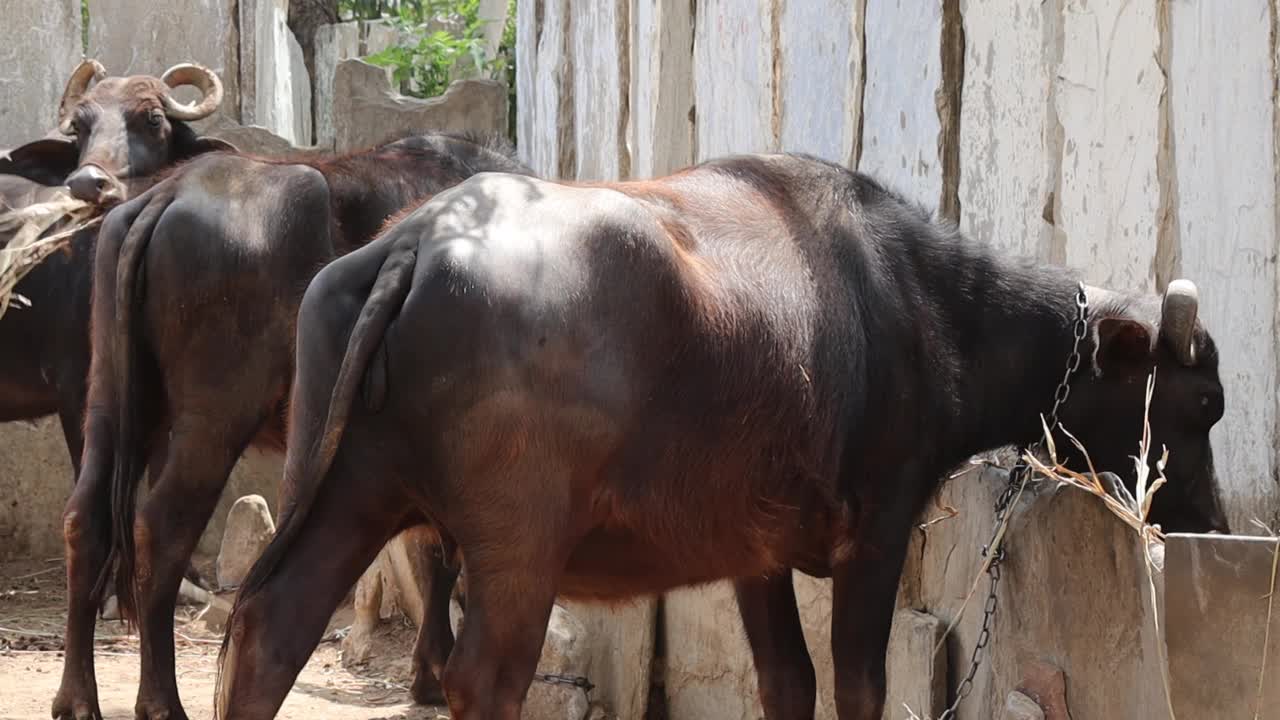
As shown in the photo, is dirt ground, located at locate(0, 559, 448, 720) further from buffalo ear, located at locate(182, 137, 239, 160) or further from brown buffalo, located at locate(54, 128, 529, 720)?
buffalo ear, located at locate(182, 137, 239, 160)

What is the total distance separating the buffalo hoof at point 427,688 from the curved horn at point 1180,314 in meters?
3.81

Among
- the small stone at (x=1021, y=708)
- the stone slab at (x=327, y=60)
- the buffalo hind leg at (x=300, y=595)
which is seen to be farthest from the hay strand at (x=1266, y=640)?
the stone slab at (x=327, y=60)

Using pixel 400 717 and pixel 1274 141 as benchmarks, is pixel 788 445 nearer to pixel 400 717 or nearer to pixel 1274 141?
Answer: pixel 1274 141

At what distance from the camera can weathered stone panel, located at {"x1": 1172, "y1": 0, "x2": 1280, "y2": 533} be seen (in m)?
4.41

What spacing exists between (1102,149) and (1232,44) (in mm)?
681

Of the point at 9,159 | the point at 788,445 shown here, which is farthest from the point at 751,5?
the point at 9,159

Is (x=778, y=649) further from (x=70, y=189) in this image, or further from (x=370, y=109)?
(x=370, y=109)

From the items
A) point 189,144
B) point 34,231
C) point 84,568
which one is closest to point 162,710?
point 84,568

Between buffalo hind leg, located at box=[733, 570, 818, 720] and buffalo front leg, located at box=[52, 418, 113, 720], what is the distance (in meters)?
2.69

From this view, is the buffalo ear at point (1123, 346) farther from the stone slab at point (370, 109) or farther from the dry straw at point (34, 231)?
the stone slab at point (370, 109)

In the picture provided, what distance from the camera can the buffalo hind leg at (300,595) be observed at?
377 cm

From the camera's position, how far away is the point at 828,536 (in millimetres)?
4613

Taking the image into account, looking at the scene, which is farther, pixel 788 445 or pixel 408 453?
pixel 788 445

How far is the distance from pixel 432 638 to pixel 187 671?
1621 millimetres
